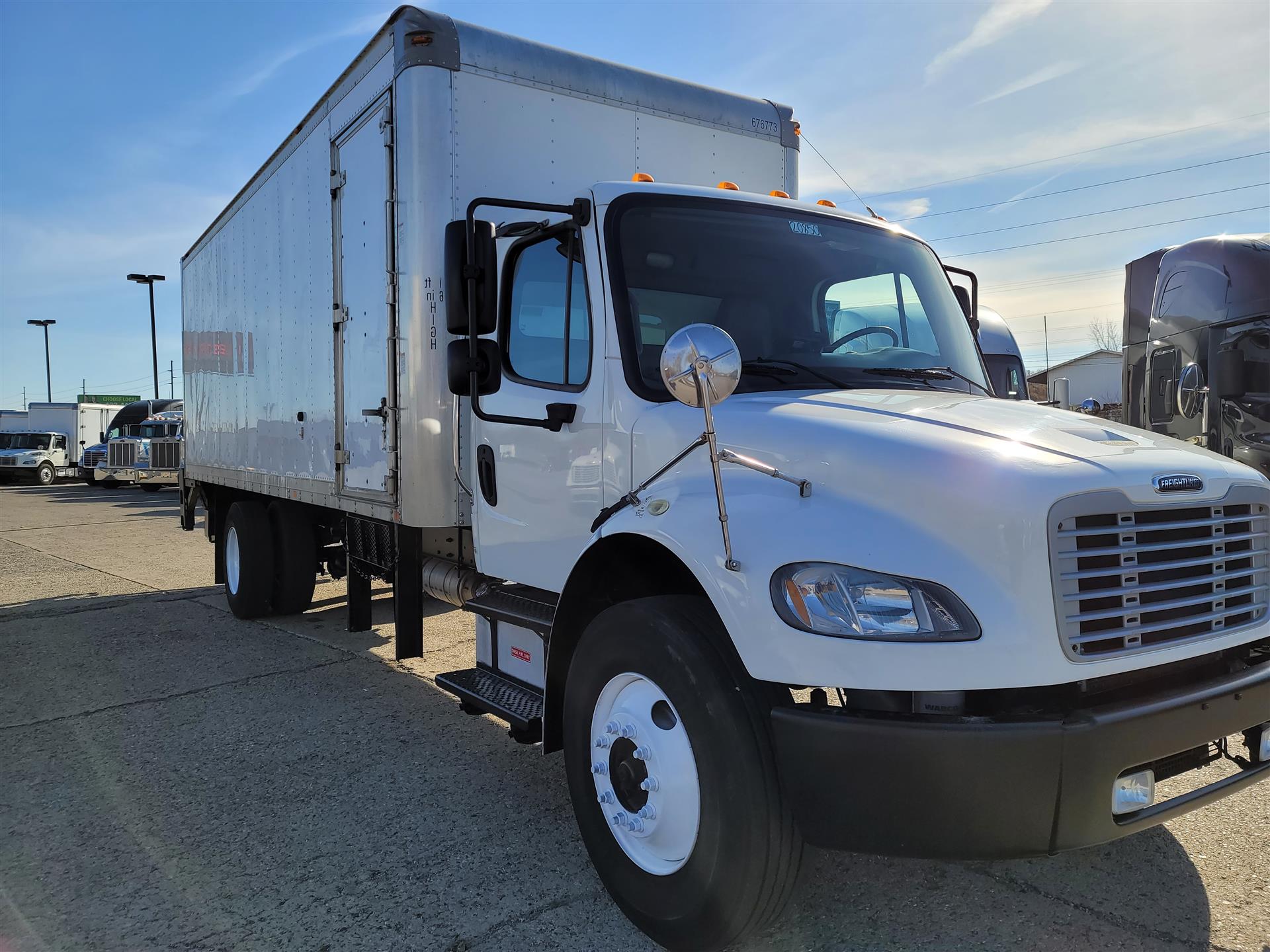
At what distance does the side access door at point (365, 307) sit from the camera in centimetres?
493

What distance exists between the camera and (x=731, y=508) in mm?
2666

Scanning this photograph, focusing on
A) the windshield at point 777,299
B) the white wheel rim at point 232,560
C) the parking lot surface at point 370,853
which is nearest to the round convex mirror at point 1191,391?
the parking lot surface at point 370,853

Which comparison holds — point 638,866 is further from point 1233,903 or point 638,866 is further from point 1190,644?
point 1233,903

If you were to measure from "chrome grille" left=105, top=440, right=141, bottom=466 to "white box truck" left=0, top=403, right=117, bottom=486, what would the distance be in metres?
6.38

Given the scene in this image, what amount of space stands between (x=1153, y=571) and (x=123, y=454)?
108ft

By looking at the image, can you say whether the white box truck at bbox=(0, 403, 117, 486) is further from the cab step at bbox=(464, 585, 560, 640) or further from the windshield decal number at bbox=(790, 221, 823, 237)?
the windshield decal number at bbox=(790, 221, 823, 237)

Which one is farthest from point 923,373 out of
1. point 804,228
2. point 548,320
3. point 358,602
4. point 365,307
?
point 358,602

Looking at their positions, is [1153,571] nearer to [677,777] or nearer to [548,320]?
[677,777]

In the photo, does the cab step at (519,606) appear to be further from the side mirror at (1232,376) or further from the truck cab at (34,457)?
the truck cab at (34,457)

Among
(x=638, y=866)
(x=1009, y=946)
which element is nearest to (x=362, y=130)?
(x=638, y=866)

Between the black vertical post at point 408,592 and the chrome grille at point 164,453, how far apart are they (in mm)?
19521

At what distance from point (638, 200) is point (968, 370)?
1499 millimetres

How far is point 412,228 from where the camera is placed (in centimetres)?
463

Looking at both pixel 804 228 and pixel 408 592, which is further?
pixel 408 592
